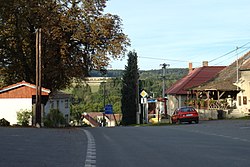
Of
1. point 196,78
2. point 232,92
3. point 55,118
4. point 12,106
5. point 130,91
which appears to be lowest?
point 55,118

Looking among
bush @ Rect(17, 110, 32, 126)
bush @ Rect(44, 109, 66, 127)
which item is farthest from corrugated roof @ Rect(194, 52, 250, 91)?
bush @ Rect(17, 110, 32, 126)

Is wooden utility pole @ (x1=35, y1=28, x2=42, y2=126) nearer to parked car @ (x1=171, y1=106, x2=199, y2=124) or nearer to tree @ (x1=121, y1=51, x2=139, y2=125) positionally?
parked car @ (x1=171, y1=106, x2=199, y2=124)

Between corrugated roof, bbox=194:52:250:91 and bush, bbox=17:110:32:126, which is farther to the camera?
corrugated roof, bbox=194:52:250:91

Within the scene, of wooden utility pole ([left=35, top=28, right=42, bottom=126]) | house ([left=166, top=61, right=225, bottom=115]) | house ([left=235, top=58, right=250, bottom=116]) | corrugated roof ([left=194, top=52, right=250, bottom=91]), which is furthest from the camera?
house ([left=166, top=61, right=225, bottom=115])

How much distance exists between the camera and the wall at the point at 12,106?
4175 cm

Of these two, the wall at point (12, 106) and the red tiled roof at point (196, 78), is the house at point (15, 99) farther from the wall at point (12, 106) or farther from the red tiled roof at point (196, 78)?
the red tiled roof at point (196, 78)

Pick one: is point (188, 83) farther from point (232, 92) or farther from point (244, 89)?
point (244, 89)

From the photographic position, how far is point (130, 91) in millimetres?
77062

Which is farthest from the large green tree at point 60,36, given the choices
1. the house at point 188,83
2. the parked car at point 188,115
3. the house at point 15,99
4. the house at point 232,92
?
the house at point 188,83

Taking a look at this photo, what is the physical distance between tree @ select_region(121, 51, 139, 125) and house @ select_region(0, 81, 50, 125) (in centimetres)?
3252

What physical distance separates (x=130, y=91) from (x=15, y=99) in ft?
119

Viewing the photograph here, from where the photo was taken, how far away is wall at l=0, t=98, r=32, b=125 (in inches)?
1644

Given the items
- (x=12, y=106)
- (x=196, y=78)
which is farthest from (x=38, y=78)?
(x=196, y=78)

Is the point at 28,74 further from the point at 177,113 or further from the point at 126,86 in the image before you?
the point at 126,86
